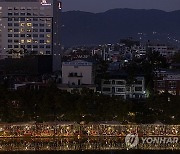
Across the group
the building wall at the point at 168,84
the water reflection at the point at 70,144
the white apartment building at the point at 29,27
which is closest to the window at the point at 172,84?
the building wall at the point at 168,84

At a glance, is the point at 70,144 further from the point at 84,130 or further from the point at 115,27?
the point at 115,27

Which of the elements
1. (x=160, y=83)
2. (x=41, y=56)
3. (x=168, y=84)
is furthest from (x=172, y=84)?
(x=41, y=56)

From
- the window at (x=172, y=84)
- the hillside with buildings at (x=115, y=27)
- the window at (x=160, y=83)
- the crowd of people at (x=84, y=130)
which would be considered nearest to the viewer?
the crowd of people at (x=84, y=130)

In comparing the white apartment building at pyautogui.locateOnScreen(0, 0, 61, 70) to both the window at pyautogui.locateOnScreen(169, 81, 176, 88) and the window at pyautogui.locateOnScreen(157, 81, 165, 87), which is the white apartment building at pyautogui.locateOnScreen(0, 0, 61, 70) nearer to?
the window at pyautogui.locateOnScreen(157, 81, 165, 87)

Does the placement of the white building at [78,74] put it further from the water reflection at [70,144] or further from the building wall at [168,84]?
the water reflection at [70,144]

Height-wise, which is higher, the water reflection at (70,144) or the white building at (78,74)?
the white building at (78,74)

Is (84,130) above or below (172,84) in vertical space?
below

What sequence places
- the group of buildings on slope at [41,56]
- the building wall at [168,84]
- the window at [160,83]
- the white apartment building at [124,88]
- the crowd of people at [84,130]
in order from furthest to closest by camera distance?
the group of buildings on slope at [41,56], the white apartment building at [124,88], the window at [160,83], the building wall at [168,84], the crowd of people at [84,130]

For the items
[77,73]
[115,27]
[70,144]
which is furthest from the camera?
[115,27]

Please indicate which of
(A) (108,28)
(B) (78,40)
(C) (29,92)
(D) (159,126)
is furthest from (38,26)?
(A) (108,28)
